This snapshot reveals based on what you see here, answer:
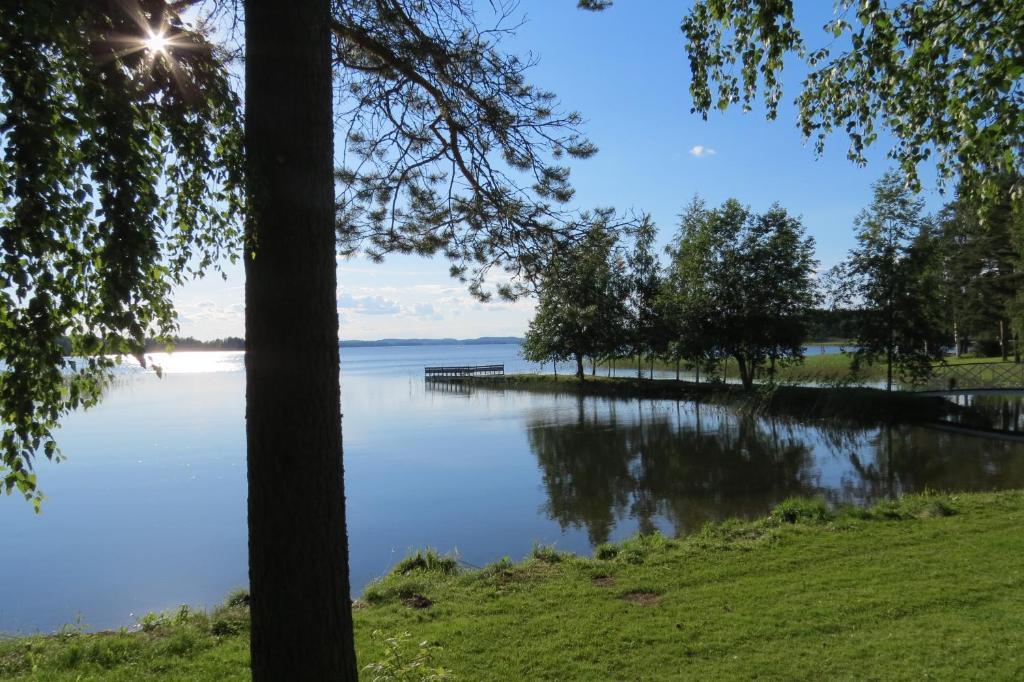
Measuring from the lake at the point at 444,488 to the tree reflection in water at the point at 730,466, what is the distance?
72mm

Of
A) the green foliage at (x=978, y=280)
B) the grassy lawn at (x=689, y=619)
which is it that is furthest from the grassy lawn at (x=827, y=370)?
the grassy lawn at (x=689, y=619)

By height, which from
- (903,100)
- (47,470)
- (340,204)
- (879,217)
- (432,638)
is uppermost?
(879,217)

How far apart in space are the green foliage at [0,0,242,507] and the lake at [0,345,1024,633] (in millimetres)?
2968

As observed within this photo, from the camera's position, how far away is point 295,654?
252 centimetres

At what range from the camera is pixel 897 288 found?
24609mm

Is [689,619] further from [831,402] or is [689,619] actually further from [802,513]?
[831,402]

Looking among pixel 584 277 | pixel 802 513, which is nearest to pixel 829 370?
pixel 802 513

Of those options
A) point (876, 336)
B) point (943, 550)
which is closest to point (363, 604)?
point (943, 550)

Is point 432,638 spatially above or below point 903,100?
below

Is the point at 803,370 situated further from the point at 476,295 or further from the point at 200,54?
the point at 200,54

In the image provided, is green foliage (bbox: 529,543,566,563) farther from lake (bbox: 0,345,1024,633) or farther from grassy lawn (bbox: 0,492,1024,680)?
lake (bbox: 0,345,1024,633)

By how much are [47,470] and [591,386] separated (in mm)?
28621

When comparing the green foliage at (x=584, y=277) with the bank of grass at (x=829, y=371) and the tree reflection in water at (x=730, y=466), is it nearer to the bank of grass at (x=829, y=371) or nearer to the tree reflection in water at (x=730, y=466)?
the tree reflection in water at (x=730, y=466)

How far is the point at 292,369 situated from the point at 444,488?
13202mm
